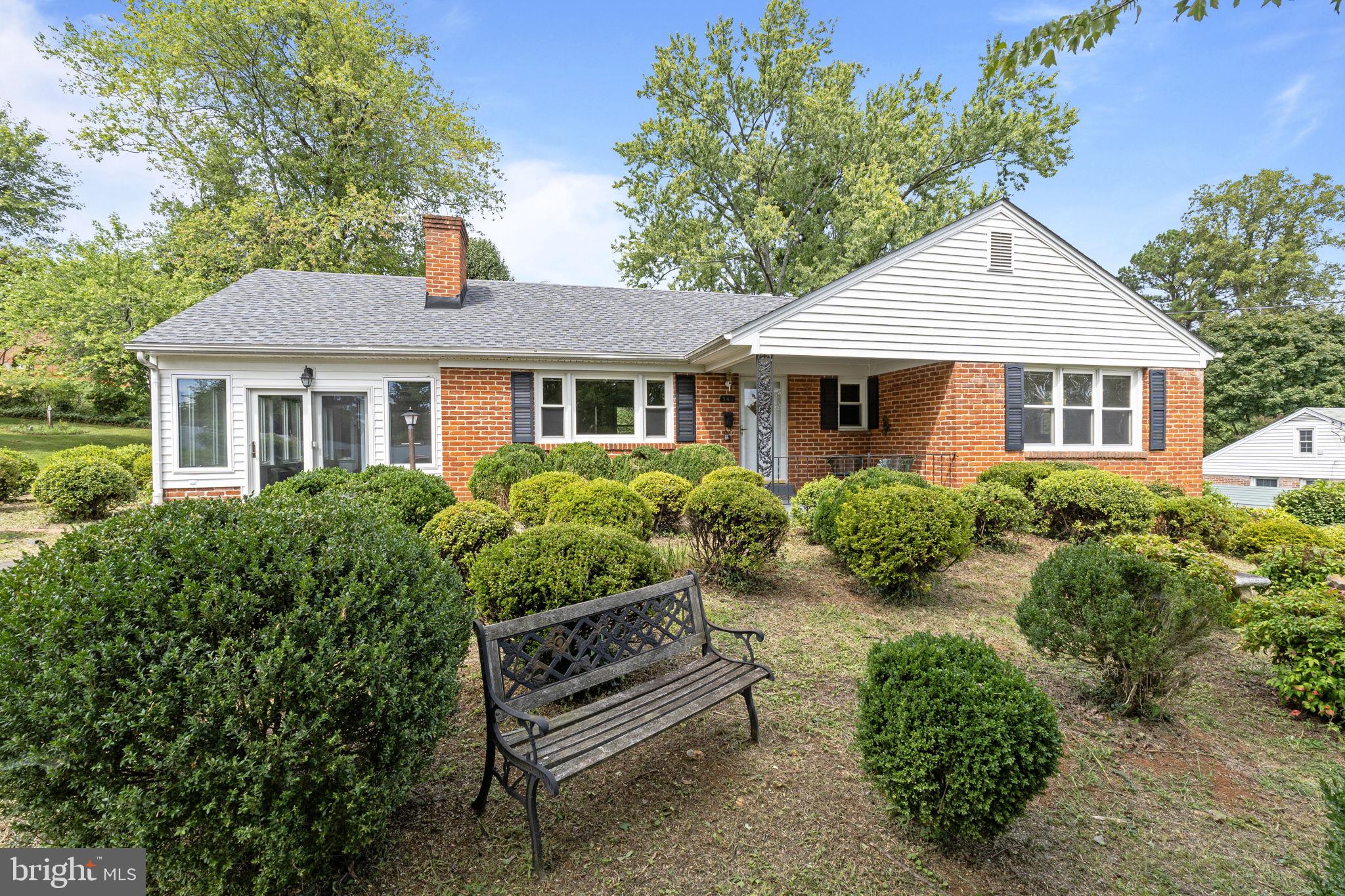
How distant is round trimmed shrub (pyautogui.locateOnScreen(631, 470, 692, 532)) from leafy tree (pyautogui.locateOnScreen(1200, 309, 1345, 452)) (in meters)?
31.5

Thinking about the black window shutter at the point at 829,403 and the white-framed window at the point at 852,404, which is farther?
the white-framed window at the point at 852,404

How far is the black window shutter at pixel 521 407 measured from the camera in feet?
36.3

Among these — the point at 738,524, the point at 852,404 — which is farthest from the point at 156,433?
the point at 852,404

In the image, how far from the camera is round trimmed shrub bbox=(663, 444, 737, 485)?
31.2 feet

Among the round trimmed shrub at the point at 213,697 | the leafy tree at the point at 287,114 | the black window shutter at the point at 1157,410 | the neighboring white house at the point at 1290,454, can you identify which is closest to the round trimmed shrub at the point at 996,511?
the black window shutter at the point at 1157,410

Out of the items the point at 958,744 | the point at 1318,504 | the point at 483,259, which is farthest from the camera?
the point at 483,259

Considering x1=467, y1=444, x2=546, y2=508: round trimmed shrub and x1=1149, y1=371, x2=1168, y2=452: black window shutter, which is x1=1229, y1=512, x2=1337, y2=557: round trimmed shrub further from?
x1=467, y1=444, x2=546, y2=508: round trimmed shrub

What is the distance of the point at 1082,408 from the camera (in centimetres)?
1147

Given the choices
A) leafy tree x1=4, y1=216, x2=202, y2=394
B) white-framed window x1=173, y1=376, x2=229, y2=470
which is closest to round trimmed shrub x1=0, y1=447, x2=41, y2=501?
white-framed window x1=173, y1=376, x2=229, y2=470

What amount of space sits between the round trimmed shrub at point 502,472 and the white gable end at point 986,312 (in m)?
4.41

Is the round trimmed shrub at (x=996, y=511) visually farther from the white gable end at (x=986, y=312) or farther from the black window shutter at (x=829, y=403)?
the black window shutter at (x=829, y=403)

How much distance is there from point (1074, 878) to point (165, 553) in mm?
3645

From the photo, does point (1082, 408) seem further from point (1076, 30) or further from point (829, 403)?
point (1076, 30)

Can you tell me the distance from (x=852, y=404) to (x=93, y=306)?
22258 millimetres
